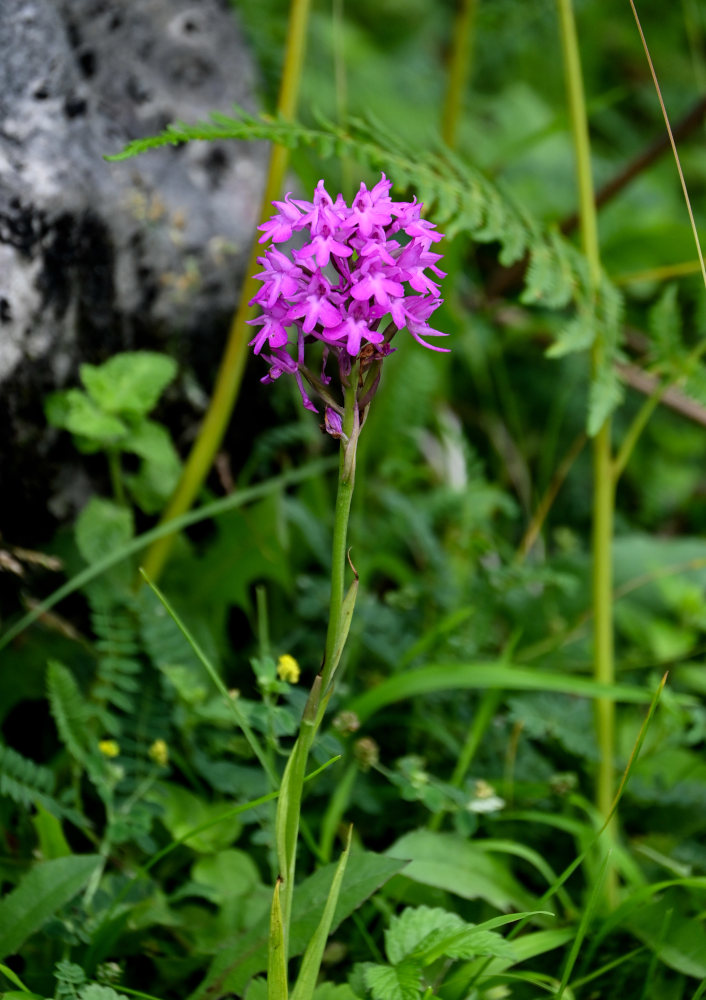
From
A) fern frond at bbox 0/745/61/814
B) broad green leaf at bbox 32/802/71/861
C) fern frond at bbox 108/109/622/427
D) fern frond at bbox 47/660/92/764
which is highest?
fern frond at bbox 108/109/622/427

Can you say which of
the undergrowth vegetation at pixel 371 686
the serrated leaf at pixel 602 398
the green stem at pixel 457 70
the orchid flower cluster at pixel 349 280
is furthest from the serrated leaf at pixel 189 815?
the green stem at pixel 457 70

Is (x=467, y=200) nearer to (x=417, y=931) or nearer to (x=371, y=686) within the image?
(x=371, y=686)

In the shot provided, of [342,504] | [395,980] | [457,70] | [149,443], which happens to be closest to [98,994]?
[395,980]

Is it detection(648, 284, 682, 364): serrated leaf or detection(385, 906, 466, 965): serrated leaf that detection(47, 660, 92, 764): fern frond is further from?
detection(648, 284, 682, 364): serrated leaf

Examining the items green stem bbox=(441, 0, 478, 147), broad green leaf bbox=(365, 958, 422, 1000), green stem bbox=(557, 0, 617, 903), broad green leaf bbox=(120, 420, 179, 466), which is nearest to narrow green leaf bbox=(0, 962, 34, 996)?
broad green leaf bbox=(365, 958, 422, 1000)

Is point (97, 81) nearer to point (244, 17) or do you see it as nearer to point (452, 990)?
point (244, 17)
